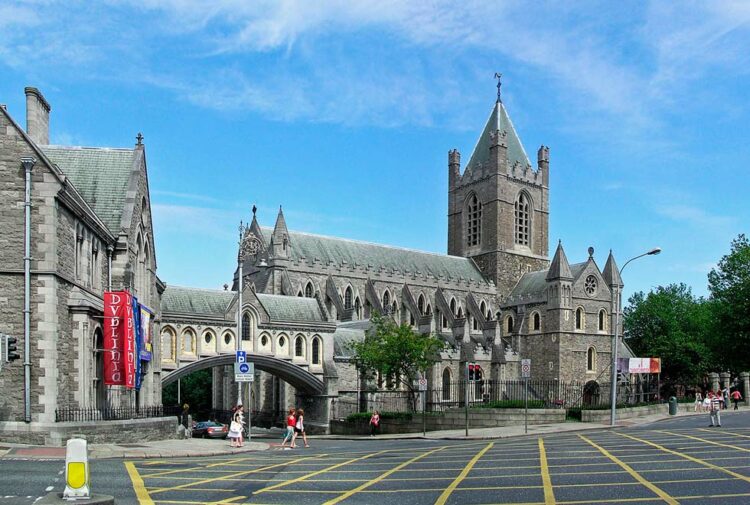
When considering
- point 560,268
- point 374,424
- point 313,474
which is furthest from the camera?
point 560,268

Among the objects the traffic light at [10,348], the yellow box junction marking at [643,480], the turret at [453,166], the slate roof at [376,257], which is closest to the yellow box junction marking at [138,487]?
the traffic light at [10,348]

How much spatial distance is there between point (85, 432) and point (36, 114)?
12757mm

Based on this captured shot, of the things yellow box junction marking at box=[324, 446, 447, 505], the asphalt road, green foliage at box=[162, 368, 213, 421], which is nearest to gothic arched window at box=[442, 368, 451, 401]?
green foliage at box=[162, 368, 213, 421]

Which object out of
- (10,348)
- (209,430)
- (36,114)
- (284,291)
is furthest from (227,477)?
(284,291)

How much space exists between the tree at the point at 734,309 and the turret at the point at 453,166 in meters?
30.9

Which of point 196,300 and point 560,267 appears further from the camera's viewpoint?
point 560,267

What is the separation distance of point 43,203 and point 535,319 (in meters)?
54.8

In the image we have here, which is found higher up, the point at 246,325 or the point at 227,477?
the point at 246,325

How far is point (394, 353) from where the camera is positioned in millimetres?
50938

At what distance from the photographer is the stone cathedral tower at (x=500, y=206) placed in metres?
80.2

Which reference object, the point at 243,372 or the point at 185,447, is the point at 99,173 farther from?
the point at 185,447

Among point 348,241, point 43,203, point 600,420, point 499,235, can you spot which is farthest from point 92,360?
point 499,235

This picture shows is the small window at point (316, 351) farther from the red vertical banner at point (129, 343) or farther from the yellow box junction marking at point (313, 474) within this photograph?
the yellow box junction marking at point (313, 474)

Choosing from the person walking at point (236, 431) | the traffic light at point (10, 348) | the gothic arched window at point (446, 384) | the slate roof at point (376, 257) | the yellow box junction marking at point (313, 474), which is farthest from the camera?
the slate roof at point (376, 257)
